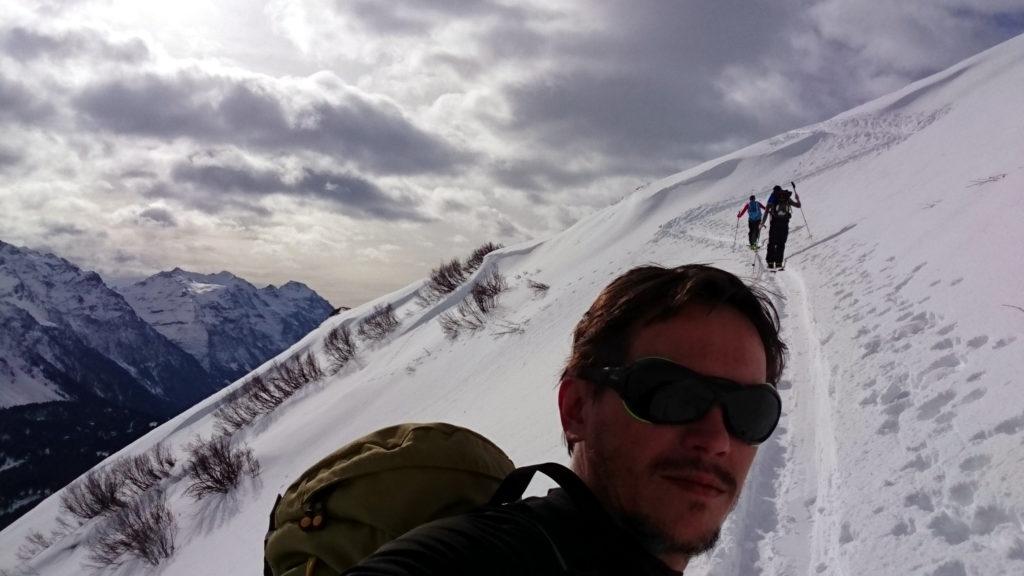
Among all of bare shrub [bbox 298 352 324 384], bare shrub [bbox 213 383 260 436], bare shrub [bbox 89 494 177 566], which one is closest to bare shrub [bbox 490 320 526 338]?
bare shrub [bbox 89 494 177 566]

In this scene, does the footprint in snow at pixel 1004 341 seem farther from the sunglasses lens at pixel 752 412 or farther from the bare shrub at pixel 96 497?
the bare shrub at pixel 96 497

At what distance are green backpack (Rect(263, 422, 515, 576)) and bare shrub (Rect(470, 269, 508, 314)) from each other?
22191 mm

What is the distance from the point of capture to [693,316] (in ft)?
5.79

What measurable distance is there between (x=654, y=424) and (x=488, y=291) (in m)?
24.7

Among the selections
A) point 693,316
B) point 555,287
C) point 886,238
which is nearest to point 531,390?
point 886,238

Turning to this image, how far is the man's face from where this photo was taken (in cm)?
162

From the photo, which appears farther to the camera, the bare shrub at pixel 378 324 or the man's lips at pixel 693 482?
the bare shrub at pixel 378 324

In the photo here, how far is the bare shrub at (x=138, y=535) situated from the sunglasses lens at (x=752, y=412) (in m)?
18.1

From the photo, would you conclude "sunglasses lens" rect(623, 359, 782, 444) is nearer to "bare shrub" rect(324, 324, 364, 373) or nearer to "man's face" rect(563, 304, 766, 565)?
"man's face" rect(563, 304, 766, 565)

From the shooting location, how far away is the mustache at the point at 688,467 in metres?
1.63

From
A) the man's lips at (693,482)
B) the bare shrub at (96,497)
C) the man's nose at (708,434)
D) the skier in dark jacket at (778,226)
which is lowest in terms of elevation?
the bare shrub at (96,497)

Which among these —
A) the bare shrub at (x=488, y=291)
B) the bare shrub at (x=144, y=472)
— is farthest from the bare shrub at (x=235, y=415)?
the bare shrub at (x=488, y=291)

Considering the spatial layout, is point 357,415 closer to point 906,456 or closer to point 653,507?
point 906,456

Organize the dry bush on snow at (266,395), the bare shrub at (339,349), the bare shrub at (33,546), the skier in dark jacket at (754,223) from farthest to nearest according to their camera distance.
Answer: the bare shrub at (339,349)
the dry bush on snow at (266,395)
the bare shrub at (33,546)
the skier in dark jacket at (754,223)
